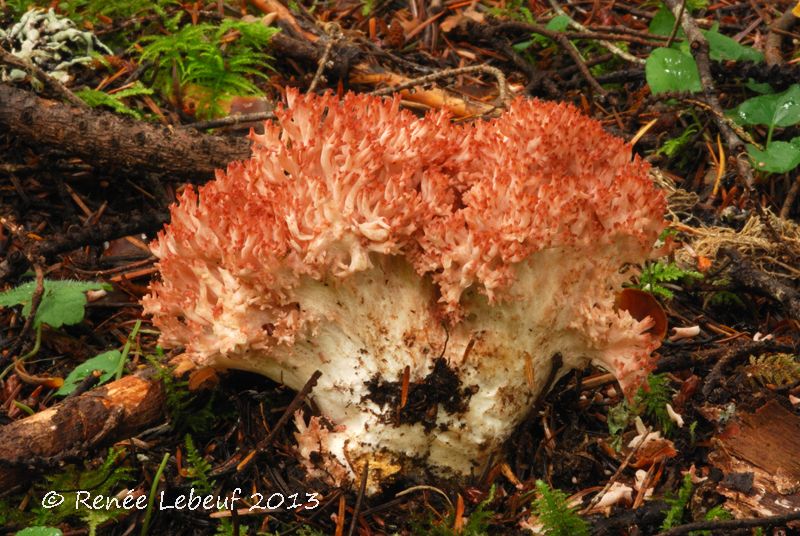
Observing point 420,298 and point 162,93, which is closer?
point 420,298

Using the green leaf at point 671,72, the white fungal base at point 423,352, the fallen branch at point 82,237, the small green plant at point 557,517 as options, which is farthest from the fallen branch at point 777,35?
the fallen branch at point 82,237

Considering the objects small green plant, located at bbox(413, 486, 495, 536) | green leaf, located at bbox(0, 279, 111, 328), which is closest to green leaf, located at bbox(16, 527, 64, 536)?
green leaf, located at bbox(0, 279, 111, 328)

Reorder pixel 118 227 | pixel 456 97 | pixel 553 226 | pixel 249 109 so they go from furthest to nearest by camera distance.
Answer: pixel 456 97 → pixel 249 109 → pixel 118 227 → pixel 553 226

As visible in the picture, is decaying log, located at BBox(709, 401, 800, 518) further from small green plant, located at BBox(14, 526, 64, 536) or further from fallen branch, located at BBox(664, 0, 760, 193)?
small green plant, located at BBox(14, 526, 64, 536)

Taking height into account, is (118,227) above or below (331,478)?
above

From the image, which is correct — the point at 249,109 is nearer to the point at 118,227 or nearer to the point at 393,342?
the point at 118,227

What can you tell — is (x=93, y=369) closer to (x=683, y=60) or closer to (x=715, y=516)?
(x=715, y=516)

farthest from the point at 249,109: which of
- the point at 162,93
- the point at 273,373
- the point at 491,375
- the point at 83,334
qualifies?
the point at 491,375

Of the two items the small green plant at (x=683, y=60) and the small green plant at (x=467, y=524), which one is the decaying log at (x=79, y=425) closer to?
the small green plant at (x=467, y=524)
